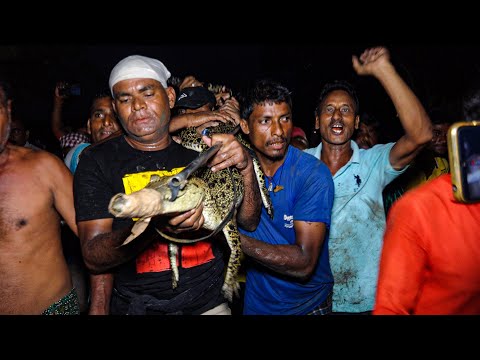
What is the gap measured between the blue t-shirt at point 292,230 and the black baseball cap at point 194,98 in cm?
113

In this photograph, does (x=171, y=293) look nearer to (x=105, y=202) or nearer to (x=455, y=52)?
(x=105, y=202)

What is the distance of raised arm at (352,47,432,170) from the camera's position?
3.05 metres

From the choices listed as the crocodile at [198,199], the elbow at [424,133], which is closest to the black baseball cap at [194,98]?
the crocodile at [198,199]

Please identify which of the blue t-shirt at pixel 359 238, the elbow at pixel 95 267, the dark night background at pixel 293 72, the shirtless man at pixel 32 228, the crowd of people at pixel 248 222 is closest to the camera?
the crowd of people at pixel 248 222

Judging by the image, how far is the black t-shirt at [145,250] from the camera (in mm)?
2484

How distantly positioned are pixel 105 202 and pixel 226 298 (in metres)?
1.19

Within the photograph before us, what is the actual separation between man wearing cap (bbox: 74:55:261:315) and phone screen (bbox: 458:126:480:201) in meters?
1.33

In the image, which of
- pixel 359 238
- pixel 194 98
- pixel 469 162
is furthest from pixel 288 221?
pixel 469 162

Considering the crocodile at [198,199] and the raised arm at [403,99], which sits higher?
the raised arm at [403,99]

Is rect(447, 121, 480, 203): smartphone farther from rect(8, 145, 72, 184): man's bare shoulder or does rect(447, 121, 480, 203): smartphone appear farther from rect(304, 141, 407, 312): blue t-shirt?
rect(8, 145, 72, 184): man's bare shoulder

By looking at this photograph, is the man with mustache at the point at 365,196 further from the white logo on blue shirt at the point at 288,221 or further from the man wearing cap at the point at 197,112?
the man wearing cap at the point at 197,112

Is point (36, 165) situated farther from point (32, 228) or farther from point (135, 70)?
point (135, 70)

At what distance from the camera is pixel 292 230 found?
9.87 ft
